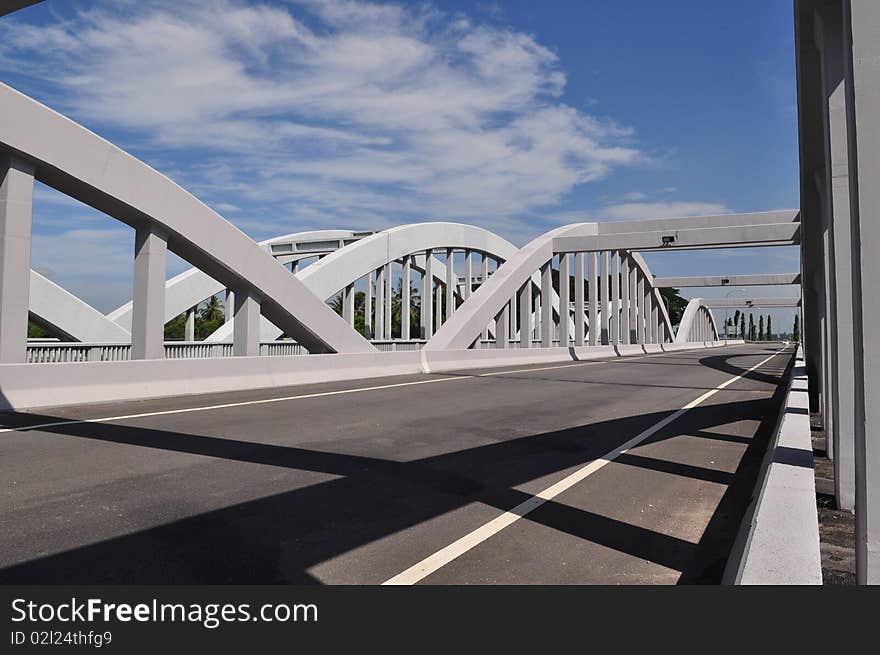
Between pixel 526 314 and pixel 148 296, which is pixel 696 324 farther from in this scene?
pixel 148 296

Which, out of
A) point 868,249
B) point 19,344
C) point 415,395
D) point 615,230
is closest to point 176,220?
point 19,344

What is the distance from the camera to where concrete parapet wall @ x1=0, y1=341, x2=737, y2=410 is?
10.6 meters

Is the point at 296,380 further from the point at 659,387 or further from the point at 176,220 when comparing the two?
the point at 659,387

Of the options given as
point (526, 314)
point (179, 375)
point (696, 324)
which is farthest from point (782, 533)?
point (696, 324)

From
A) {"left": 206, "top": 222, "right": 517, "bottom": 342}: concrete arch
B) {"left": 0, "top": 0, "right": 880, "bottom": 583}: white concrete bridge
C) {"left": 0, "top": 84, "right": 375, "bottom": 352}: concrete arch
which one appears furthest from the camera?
{"left": 206, "top": 222, "right": 517, "bottom": 342}: concrete arch

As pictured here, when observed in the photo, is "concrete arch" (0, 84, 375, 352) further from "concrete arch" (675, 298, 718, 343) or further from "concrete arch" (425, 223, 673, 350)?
Answer: "concrete arch" (675, 298, 718, 343)

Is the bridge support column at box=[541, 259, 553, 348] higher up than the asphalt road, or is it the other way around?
the bridge support column at box=[541, 259, 553, 348]

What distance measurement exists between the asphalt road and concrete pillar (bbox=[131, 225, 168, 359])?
11.3ft

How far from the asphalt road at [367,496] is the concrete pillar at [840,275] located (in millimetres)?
832

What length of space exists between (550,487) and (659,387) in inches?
463

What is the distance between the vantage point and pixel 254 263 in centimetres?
1688

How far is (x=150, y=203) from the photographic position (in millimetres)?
14195

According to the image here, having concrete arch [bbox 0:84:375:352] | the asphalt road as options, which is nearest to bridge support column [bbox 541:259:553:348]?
concrete arch [bbox 0:84:375:352]

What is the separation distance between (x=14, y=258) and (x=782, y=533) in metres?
12.7
